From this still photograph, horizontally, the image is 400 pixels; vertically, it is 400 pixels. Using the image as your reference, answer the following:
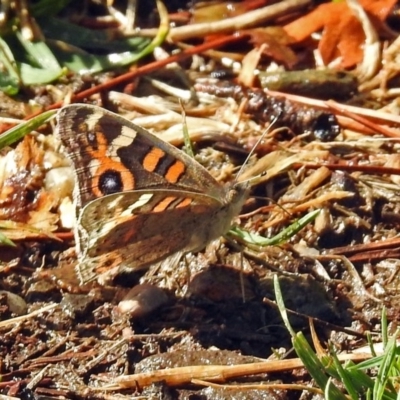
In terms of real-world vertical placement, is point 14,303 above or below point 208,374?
above

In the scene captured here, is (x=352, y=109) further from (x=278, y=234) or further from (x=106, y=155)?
(x=106, y=155)

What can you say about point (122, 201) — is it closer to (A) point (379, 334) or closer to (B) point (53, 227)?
(B) point (53, 227)

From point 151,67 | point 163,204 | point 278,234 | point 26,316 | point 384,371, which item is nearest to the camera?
point 384,371

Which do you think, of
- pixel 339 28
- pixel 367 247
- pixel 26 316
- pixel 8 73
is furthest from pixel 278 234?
pixel 8 73

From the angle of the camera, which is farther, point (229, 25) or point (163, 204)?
point (229, 25)

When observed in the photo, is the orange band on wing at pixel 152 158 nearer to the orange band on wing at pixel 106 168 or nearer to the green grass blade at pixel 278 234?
the orange band on wing at pixel 106 168

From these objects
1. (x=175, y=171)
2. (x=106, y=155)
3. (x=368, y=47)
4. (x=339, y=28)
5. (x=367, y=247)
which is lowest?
(x=367, y=247)

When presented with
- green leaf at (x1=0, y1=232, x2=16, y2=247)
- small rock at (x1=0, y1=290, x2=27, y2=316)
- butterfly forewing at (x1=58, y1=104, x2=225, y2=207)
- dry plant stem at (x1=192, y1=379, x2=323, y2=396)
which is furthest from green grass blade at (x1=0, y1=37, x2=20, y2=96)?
dry plant stem at (x1=192, y1=379, x2=323, y2=396)

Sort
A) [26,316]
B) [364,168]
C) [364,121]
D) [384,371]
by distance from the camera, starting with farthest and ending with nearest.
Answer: [364,121] < [364,168] < [26,316] < [384,371]
